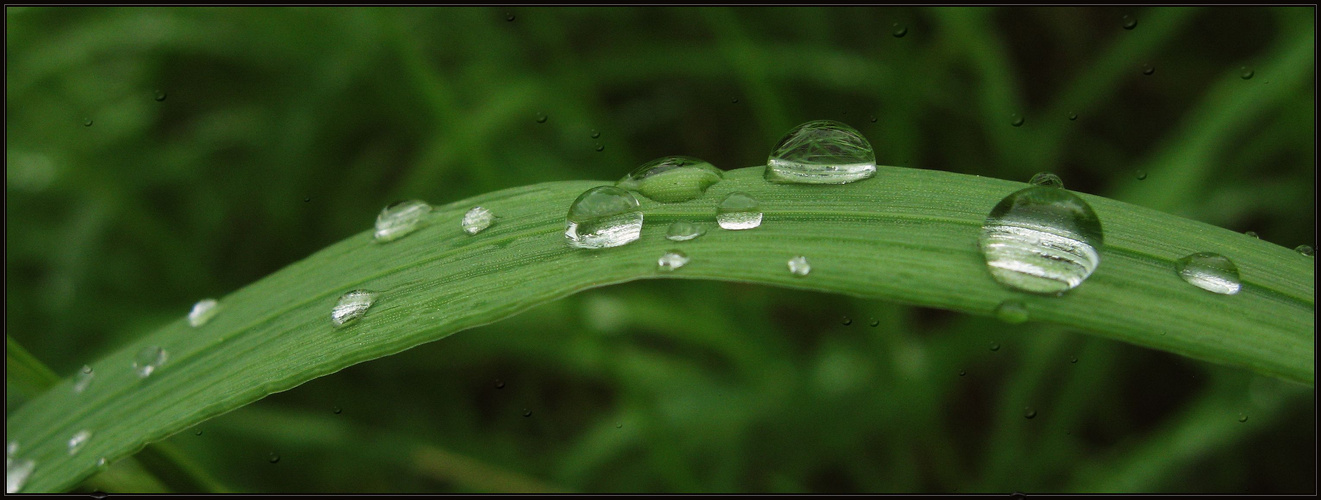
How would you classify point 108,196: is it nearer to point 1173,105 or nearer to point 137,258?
point 137,258

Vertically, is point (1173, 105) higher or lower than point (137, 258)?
higher

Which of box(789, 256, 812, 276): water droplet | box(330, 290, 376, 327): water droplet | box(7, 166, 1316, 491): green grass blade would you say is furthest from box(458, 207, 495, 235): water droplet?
box(789, 256, 812, 276): water droplet

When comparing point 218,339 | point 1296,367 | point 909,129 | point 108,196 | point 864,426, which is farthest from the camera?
point 108,196

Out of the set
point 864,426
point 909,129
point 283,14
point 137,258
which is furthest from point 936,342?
point 137,258

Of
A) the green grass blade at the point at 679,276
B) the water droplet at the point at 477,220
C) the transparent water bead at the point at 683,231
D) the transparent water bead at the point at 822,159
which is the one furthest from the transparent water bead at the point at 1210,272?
the water droplet at the point at 477,220

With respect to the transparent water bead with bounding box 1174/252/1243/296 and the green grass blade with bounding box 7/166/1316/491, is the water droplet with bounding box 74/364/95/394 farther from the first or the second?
the transparent water bead with bounding box 1174/252/1243/296

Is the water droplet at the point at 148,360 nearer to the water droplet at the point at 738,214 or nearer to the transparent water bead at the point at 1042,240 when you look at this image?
the water droplet at the point at 738,214

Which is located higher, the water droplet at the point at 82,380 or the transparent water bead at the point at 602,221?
the transparent water bead at the point at 602,221
